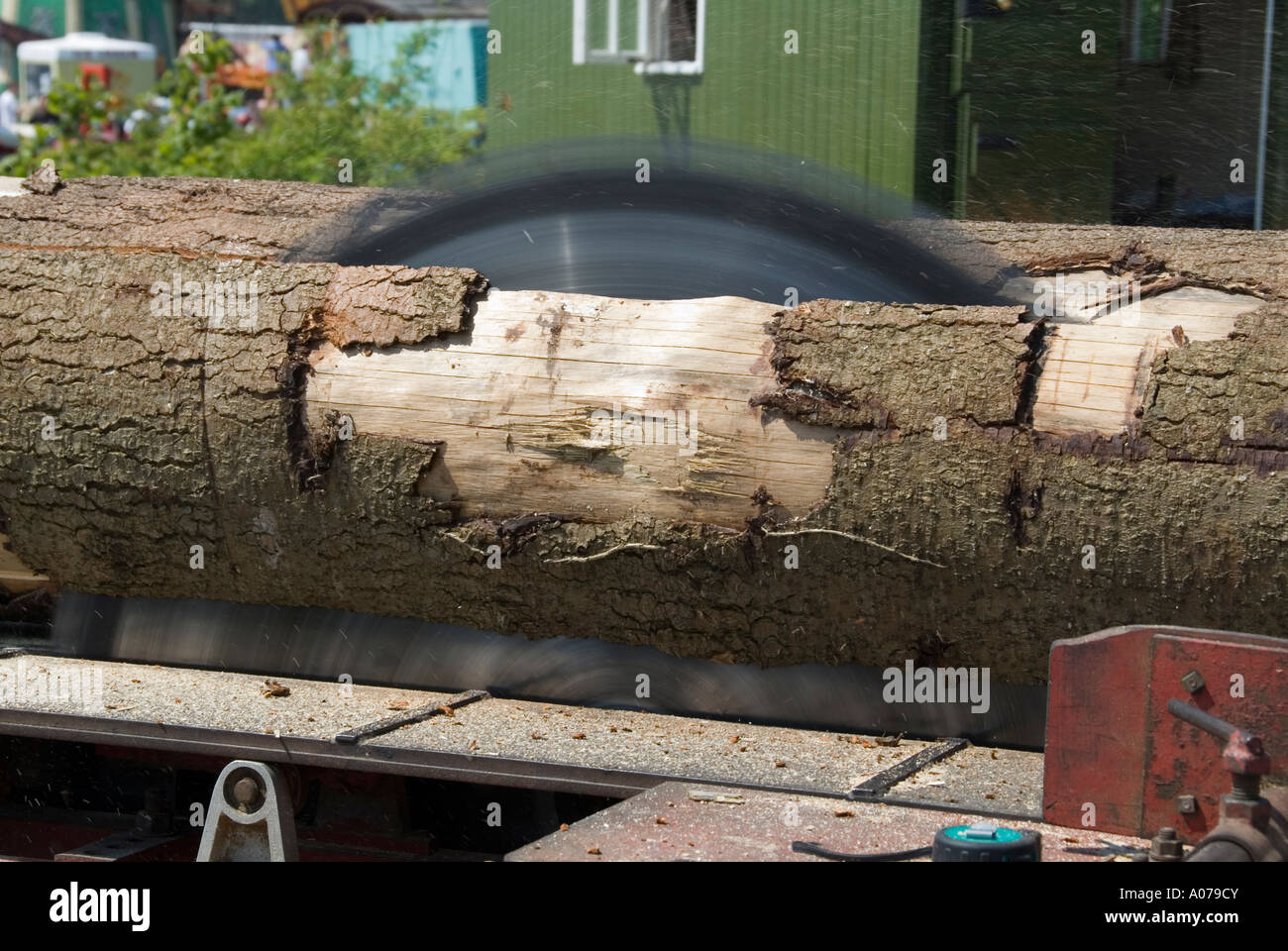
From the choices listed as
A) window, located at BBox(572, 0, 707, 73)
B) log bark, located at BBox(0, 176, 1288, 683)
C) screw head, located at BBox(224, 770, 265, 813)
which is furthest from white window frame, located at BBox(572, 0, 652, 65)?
screw head, located at BBox(224, 770, 265, 813)

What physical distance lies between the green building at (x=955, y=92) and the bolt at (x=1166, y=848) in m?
3.57

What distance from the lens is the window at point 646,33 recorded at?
665cm

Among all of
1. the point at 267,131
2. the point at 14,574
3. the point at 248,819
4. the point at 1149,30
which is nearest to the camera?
the point at 248,819

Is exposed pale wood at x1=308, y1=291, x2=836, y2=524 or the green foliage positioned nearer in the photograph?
exposed pale wood at x1=308, y1=291, x2=836, y2=524

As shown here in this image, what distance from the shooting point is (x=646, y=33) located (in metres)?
6.66

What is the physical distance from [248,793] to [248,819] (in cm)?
5

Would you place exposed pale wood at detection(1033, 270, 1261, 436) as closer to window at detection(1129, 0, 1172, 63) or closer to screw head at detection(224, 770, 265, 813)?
screw head at detection(224, 770, 265, 813)

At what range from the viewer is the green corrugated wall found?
602 cm

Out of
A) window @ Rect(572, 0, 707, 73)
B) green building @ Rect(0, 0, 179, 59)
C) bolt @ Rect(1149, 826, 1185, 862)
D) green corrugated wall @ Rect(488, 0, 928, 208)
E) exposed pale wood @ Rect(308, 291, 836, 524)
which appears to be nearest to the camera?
bolt @ Rect(1149, 826, 1185, 862)

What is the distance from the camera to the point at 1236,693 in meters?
2.16

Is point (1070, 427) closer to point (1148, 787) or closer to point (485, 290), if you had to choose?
point (1148, 787)

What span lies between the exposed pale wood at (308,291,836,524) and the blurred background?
133 cm

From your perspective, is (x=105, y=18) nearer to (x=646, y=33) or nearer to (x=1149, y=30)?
(x=646, y=33)

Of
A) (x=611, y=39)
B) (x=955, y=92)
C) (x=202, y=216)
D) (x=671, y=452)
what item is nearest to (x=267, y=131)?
(x=611, y=39)
